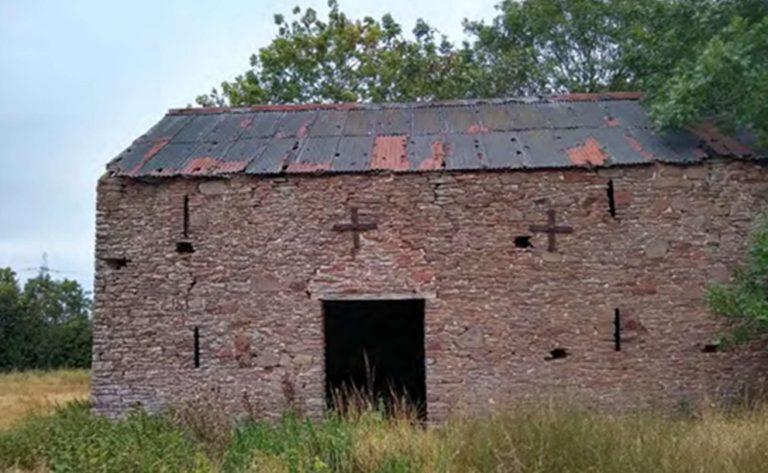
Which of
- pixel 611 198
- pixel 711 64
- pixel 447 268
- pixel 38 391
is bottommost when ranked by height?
pixel 38 391

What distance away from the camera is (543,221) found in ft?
29.9

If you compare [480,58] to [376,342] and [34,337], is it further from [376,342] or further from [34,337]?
[34,337]

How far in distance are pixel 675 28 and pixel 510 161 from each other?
125 inches

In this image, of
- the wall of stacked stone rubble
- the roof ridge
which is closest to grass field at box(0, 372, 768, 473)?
the wall of stacked stone rubble

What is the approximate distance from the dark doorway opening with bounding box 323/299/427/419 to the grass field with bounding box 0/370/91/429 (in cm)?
381

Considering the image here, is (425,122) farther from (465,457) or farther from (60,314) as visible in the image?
(60,314)

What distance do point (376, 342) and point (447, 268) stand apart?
12.3ft

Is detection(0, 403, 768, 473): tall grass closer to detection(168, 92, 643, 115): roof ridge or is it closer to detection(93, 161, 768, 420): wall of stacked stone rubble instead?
detection(93, 161, 768, 420): wall of stacked stone rubble

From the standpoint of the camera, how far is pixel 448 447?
6.39 metres

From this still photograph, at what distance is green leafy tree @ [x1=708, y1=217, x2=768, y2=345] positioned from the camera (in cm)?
778

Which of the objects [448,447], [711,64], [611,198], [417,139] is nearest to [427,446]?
[448,447]

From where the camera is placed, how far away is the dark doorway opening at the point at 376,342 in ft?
40.0

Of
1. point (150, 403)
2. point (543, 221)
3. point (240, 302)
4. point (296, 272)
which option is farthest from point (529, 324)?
point (150, 403)

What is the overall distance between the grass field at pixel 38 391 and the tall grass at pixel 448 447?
13.7 ft
